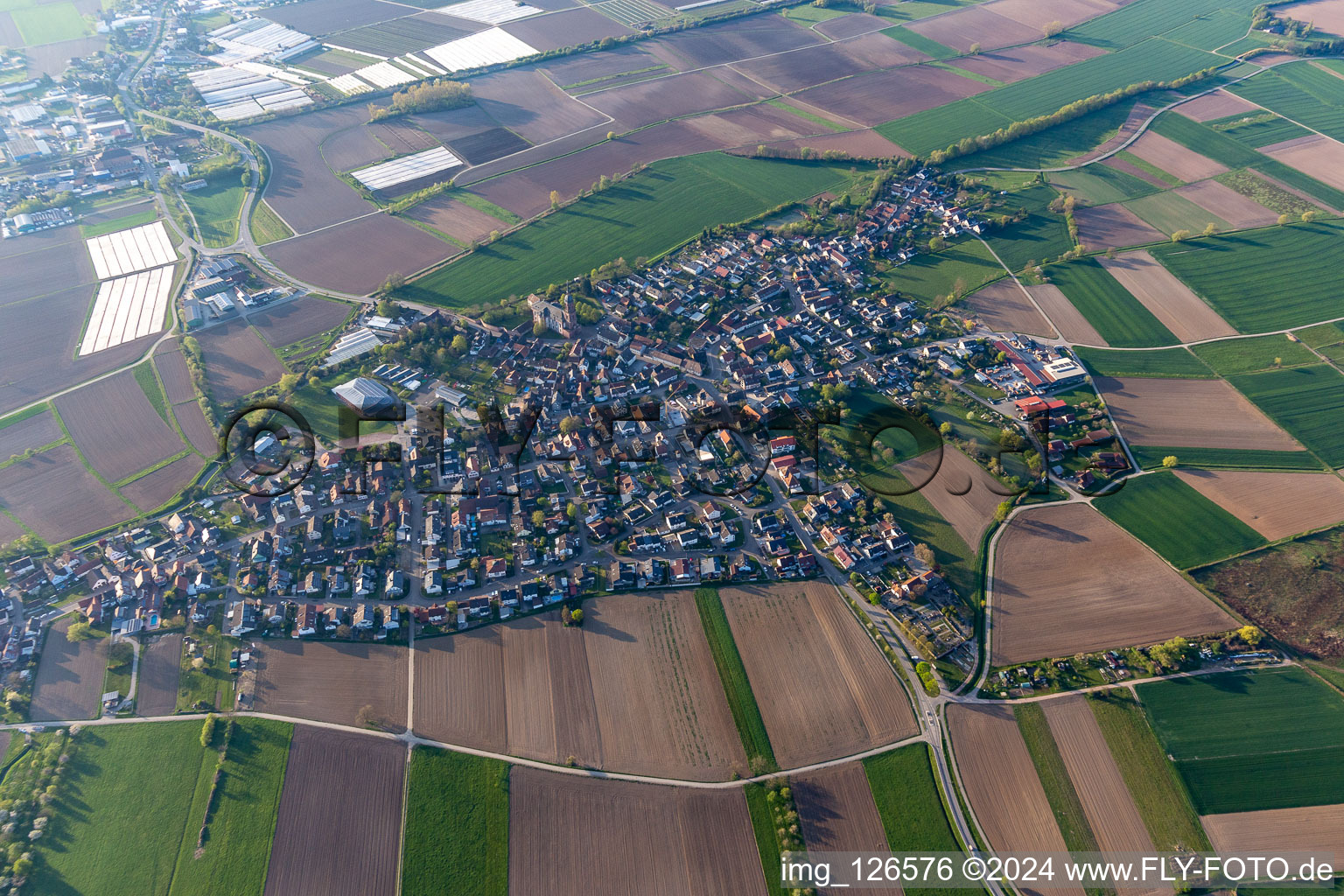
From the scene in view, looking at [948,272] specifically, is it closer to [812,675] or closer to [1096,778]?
[812,675]

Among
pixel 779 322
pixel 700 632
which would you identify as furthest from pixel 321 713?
pixel 779 322

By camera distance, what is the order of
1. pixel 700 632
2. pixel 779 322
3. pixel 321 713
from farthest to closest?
1. pixel 779 322
2. pixel 700 632
3. pixel 321 713

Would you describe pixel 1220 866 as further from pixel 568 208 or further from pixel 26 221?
pixel 26 221

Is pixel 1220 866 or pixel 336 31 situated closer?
pixel 1220 866

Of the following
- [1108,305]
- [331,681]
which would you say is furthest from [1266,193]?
[331,681]

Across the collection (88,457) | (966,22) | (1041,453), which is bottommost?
(88,457)

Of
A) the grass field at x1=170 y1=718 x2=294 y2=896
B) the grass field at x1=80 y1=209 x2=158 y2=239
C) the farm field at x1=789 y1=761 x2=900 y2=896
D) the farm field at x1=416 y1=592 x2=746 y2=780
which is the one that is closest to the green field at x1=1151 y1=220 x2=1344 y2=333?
the farm field at x1=789 y1=761 x2=900 y2=896
